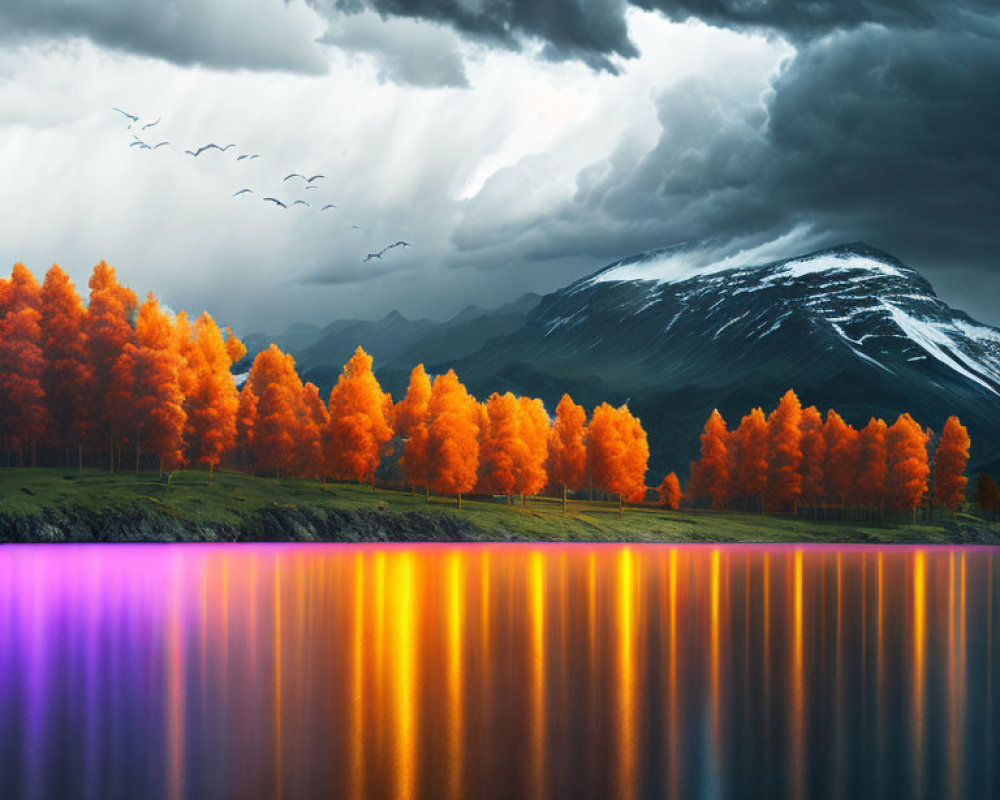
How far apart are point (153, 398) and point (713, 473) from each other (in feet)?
261

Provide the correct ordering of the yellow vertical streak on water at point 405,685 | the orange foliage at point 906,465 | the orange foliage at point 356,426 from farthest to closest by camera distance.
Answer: the orange foliage at point 906,465 → the orange foliage at point 356,426 → the yellow vertical streak on water at point 405,685

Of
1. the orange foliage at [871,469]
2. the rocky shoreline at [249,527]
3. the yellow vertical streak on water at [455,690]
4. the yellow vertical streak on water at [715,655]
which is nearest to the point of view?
the yellow vertical streak on water at [455,690]

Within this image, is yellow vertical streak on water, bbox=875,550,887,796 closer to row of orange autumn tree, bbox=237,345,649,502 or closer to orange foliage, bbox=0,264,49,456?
row of orange autumn tree, bbox=237,345,649,502

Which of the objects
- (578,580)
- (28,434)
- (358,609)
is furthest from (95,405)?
(358,609)

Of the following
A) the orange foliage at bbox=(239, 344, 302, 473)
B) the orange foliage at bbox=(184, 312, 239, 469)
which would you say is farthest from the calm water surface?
the orange foliage at bbox=(239, 344, 302, 473)

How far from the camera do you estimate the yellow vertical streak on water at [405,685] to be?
666 inches

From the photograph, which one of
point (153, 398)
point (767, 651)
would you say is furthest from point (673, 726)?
point (153, 398)

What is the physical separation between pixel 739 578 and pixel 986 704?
36.7m

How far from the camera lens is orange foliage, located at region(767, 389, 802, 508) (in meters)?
150

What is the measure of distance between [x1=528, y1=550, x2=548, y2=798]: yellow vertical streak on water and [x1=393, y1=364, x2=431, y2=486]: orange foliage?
72.6 metres

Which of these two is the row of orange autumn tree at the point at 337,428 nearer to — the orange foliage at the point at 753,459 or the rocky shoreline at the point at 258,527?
the orange foliage at the point at 753,459

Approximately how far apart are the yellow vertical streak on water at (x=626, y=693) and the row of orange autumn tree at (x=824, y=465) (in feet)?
352

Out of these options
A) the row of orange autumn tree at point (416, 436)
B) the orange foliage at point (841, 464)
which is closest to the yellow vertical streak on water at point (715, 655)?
the row of orange autumn tree at point (416, 436)

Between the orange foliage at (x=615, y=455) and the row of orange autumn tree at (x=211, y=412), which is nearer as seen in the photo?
the row of orange autumn tree at (x=211, y=412)
